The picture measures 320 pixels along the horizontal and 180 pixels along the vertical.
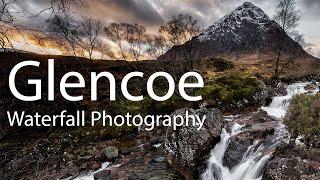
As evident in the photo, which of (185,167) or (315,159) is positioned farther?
(185,167)

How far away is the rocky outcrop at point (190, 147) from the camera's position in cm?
1422

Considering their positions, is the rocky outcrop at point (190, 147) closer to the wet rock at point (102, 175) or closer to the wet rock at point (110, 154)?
the wet rock at point (102, 175)

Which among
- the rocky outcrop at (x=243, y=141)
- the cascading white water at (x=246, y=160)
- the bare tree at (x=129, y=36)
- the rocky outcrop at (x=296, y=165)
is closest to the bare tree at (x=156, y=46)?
the bare tree at (x=129, y=36)

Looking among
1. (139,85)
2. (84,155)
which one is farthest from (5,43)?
(139,85)

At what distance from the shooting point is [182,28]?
4194 cm

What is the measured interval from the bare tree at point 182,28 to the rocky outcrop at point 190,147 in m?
27.2

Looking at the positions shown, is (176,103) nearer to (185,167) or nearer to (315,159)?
(185,167)

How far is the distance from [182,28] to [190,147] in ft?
96.0

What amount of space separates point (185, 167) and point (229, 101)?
13559 mm

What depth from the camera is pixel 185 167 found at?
559 inches

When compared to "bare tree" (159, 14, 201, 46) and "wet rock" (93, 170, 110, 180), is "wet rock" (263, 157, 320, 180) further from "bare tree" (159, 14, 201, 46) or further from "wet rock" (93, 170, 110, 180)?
"bare tree" (159, 14, 201, 46)

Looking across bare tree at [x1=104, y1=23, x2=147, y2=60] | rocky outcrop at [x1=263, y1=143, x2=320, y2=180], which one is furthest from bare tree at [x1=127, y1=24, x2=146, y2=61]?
rocky outcrop at [x1=263, y1=143, x2=320, y2=180]

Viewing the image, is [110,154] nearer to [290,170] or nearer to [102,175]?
[102,175]

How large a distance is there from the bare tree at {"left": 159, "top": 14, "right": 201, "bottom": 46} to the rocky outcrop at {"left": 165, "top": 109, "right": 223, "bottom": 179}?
27.2m
